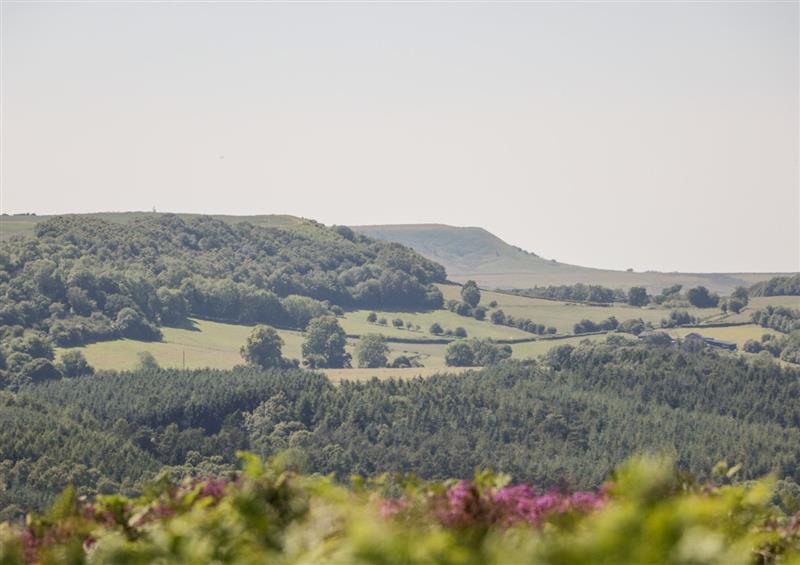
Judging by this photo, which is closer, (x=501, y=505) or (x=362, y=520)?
(x=362, y=520)

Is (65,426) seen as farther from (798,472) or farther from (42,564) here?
(42,564)

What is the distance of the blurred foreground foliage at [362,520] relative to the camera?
40.6 ft

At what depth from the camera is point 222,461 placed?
608ft

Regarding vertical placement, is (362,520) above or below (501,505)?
above

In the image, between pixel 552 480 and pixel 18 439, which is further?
pixel 552 480

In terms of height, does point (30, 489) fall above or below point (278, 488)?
below

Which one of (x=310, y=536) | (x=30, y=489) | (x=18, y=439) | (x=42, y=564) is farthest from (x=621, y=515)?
(x=18, y=439)

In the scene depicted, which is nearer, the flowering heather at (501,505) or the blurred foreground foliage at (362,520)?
the blurred foreground foliage at (362,520)

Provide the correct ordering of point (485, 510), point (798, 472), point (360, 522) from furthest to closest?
point (798, 472) → point (485, 510) → point (360, 522)

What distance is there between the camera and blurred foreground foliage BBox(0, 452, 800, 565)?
12383mm

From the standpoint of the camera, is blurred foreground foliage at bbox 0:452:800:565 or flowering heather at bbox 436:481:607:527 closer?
blurred foreground foliage at bbox 0:452:800:565

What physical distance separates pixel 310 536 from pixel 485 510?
6.70 feet

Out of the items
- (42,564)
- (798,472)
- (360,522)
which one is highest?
(360,522)

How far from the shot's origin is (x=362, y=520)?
41.3 ft
